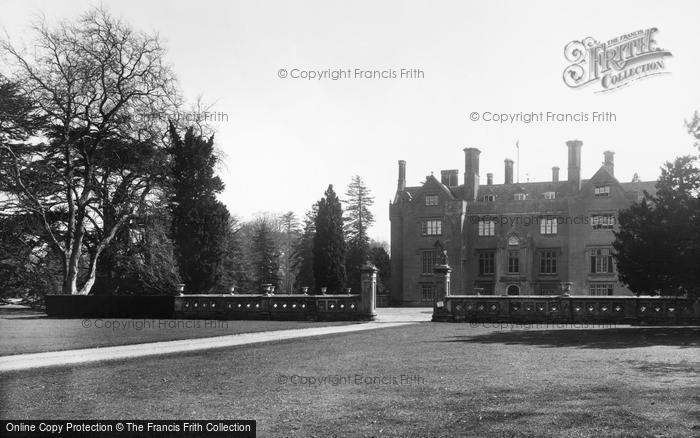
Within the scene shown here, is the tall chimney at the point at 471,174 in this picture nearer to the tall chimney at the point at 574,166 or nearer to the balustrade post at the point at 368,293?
the tall chimney at the point at 574,166

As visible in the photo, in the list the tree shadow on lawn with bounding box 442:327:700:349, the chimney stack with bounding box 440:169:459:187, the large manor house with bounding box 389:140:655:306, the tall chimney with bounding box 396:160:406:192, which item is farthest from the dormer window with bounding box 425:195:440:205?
the tree shadow on lawn with bounding box 442:327:700:349

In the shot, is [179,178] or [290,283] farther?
[290,283]

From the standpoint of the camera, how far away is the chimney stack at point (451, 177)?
186 ft

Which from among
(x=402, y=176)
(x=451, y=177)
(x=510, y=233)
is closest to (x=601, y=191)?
(x=510, y=233)

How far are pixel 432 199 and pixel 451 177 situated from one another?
200 inches

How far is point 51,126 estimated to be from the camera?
30.5 metres

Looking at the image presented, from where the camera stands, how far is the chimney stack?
186 feet

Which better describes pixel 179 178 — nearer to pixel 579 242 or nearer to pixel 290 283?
pixel 579 242

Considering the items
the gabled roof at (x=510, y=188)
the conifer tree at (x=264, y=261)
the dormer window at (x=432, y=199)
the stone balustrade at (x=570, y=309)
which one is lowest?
the stone balustrade at (x=570, y=309)

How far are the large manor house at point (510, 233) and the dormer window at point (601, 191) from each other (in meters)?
0.08

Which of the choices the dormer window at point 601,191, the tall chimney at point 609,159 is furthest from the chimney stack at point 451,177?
the dormer window at point 601,191

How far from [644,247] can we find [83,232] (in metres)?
25.5

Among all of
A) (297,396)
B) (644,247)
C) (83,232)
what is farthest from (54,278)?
(297,396)

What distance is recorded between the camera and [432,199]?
52750 mm
